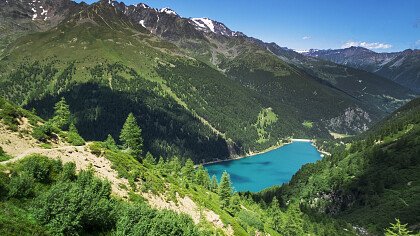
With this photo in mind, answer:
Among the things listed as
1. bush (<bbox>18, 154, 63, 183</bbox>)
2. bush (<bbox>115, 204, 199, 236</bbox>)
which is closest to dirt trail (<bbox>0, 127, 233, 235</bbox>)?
bush (<bbox>18, 154, 63, 183</bbox>)

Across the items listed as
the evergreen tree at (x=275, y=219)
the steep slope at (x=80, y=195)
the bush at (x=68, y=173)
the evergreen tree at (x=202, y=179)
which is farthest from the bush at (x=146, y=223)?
the evergreen tree at (x=202, y=179)

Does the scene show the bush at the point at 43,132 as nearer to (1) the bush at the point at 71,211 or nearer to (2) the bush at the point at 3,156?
(2) the bush at the point at 3,156

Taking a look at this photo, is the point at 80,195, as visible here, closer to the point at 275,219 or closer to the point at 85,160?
the point at 85,160

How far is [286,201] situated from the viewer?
650 feet

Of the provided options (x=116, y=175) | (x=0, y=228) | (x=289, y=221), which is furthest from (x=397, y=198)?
(x=0, y=228)

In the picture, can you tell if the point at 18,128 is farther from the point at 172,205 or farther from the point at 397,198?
the point at 397,198

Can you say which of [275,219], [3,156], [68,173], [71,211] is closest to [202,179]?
[275,219]

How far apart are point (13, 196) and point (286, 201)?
17696cm

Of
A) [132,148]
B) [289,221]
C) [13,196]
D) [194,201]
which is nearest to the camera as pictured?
[13,196]

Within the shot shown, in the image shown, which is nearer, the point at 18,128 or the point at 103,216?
the point at 103,216

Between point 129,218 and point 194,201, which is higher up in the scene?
point 129,218

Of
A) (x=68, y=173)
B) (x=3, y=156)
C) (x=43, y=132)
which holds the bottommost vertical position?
(x=68, y=173)

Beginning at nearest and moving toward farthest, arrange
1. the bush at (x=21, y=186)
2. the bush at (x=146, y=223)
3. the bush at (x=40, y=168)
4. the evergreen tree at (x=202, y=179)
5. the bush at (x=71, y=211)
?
the bush at (x=71, y=211) < the bush at (x=146, y=223) < the bush at (x=21, y=186) < the bush at (x=40, y=168) < the evergreen tree at (x=202, y=179)

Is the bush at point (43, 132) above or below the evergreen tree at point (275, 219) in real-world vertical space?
above
